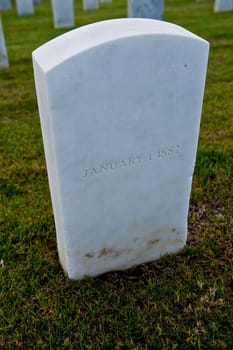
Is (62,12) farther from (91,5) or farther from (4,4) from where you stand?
(4,4)

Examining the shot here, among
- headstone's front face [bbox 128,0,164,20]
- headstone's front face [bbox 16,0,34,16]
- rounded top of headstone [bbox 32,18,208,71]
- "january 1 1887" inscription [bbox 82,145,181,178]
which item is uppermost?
rounded top of headstone [bbox 32,18,208,71]

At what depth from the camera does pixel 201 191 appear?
2.64m

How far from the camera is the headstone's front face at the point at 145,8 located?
18.2 feet

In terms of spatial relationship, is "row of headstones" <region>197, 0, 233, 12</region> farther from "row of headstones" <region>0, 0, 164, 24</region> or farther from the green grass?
the green grass

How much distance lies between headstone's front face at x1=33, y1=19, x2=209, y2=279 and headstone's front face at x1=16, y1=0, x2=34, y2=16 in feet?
30.0

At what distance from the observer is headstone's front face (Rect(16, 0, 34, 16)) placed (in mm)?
9703

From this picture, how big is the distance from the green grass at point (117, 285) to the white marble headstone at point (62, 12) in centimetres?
531

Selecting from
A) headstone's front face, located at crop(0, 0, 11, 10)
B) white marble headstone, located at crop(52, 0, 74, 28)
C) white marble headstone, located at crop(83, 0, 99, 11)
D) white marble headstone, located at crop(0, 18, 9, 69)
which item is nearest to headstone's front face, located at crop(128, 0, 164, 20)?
white marble headstone, located at crop(0, 18, 9, 69)

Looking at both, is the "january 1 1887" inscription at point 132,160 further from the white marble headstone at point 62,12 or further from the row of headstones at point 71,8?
the white marble headstone at point 62,12

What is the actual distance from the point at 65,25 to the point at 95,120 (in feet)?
22.7

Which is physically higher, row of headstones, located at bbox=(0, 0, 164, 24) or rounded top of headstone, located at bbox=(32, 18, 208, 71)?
rounded top of headstone, located at bbox=(32, 18, 208, 71)

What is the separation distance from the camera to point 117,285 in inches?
76.7

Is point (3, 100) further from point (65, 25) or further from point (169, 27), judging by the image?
point (65, 25)

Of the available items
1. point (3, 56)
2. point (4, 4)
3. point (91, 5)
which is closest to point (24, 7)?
point (91, 5)
